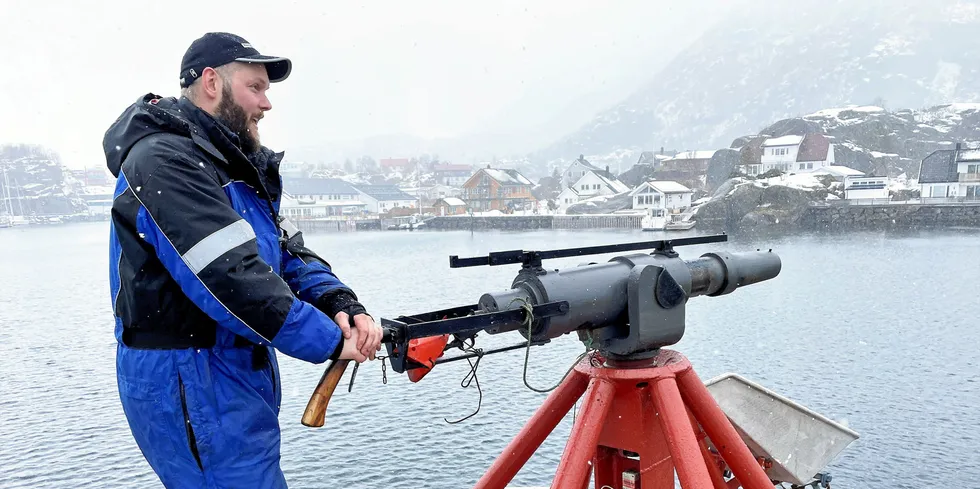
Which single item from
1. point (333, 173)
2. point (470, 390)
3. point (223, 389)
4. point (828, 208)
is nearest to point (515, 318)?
point (223, 389)

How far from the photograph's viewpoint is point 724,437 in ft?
13.1

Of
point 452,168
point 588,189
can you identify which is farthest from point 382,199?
point 588,189

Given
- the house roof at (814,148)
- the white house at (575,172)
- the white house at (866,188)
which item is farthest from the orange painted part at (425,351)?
the white house at (575,172)

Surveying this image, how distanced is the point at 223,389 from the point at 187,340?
0.27 metres

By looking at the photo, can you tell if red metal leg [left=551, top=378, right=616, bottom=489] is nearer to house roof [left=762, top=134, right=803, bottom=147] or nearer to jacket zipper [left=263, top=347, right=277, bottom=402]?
jacket zipper [left=263, top=347, right=277, bottom=402]

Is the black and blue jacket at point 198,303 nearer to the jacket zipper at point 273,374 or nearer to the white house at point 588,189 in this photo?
the jacket zipper at point 273,374

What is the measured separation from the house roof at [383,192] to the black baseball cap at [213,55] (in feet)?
395

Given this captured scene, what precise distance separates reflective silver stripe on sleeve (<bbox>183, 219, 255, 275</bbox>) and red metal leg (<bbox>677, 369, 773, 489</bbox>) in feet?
8.84

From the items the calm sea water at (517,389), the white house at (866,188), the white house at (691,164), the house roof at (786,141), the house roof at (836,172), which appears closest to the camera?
the calm sea water at (517,389)

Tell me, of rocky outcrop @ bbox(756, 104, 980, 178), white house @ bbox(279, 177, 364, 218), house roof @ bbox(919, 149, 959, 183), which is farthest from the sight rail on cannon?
white house @ bbox(279, 177, 364, 218)

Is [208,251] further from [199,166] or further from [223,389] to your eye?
[223,389]

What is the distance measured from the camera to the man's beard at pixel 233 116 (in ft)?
10.0

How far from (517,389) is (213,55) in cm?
1508

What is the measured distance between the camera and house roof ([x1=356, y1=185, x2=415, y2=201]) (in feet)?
404
